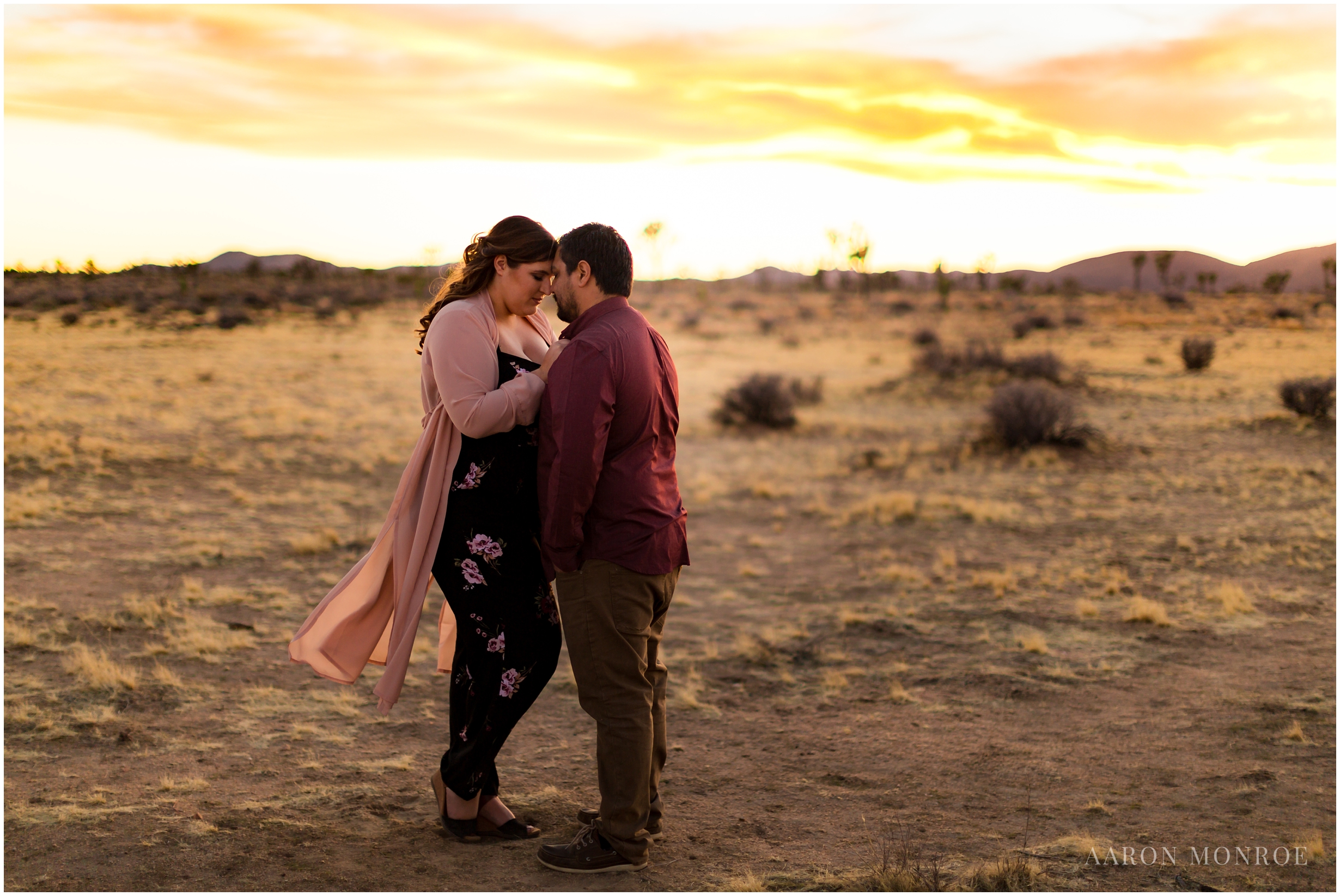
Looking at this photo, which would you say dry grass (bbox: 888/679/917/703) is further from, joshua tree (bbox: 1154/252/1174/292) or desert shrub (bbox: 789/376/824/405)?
joshua tree (bbox: 1154/252/1174/292)

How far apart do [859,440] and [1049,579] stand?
710 cm

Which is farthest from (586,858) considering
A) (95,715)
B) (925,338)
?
(925,338)

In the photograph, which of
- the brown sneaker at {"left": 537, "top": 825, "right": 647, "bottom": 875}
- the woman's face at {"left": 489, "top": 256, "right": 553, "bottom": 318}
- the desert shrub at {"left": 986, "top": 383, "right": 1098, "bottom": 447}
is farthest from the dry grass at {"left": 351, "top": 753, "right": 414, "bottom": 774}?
the desert shrub at {"left": 986, "top": 383, "right": 1098, "bottom": 447}

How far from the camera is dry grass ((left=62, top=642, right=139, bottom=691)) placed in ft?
17.4

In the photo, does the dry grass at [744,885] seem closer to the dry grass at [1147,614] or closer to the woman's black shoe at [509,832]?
the woman's black shoe at [509,832]

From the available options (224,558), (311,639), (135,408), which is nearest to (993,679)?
(311,639)

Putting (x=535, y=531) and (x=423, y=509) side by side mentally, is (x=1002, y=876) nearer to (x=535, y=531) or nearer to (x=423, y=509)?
(x=535, y=531)

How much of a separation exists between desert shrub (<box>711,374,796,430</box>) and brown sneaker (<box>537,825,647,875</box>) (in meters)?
12.8

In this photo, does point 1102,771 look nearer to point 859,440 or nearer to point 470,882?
point 470,882

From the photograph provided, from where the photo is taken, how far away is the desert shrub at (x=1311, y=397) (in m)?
14.3

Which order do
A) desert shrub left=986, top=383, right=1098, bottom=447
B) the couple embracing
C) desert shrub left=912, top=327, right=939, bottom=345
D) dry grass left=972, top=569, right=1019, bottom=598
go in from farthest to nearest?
1. desert shrub left=912, top=327, right=939, bottom=345
2. desert shrub left=986, top=383, right=1098, bottom=447
3. dry grass left=972, top=569, right=1019, bottom=598
4. the couple embracing

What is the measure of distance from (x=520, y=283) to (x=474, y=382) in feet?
1.29

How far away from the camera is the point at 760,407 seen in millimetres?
16156

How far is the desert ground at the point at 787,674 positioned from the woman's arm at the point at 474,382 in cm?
164
